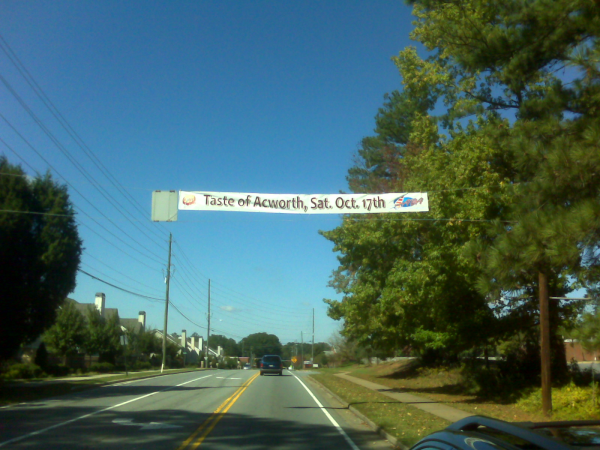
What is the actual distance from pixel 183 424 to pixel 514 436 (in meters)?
13.2

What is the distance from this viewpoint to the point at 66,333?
151 ft

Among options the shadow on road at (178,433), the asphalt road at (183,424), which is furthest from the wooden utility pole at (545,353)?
the shadow on road at (178,433)

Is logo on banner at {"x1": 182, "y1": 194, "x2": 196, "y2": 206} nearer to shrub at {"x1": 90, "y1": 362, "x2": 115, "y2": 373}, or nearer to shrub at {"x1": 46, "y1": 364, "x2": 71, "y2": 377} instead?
shrub at {"x1": 46, "y1": 364, "x2": 71, "y2": 377}

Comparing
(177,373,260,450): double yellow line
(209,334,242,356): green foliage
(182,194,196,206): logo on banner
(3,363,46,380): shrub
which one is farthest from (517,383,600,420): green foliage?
(209,334,242,356): green foliage

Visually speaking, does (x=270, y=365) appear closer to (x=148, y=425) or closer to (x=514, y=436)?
(x=148, y=425)

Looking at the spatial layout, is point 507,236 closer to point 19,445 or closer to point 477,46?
point 477,46

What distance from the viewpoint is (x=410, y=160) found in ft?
76.5

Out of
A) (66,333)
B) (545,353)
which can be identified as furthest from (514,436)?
(66,333)

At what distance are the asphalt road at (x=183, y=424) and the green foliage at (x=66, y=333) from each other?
79.6ft

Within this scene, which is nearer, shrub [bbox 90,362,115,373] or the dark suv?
the dark suv

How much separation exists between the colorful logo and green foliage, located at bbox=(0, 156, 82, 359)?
14631mm

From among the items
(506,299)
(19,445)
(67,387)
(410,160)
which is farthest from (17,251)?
(506,299)

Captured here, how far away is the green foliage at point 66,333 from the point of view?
150 feet

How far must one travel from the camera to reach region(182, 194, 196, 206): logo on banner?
49.9 feet
